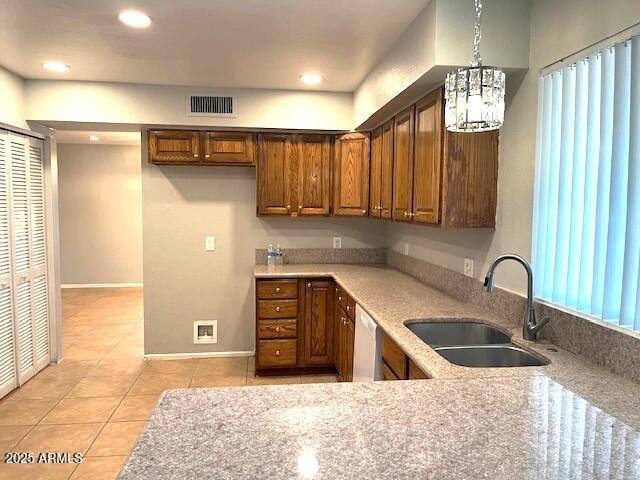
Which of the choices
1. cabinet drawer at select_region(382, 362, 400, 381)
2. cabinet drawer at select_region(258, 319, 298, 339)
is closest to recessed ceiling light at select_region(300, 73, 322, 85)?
cabinet drawer at select_region(258, 319, 298, 339)

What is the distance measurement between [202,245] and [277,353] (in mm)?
1264

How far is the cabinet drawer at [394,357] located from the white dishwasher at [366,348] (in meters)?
0.07

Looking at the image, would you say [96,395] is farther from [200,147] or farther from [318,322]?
[200,147]

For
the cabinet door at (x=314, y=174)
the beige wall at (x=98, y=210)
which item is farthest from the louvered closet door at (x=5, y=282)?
the beige wall at (x=98, y=210)

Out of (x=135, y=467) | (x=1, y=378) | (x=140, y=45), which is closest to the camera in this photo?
(x=135, y=467)

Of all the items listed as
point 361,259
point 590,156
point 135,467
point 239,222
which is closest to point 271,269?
point 239,222

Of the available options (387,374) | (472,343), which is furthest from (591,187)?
(387,374)

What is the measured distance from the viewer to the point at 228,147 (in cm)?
400

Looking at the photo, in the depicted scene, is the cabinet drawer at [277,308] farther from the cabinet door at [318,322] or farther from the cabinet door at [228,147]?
the cabinet door at [228,147]

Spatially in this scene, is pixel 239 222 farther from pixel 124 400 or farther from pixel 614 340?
pixel 614 340

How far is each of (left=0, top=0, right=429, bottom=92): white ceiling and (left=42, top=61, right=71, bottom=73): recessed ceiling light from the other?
0.05m

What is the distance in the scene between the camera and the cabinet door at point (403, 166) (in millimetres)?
2896

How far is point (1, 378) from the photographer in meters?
3.33

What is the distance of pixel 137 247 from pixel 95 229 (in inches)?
28.5
